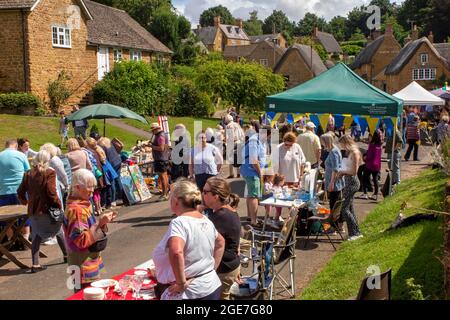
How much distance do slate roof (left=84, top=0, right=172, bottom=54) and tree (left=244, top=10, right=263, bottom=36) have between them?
10165 cm

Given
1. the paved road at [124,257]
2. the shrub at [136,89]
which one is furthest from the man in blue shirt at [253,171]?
the shrub at [136,89]

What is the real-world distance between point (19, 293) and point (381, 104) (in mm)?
8274

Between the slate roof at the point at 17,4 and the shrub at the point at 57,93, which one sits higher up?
the slate roof at the point at 17,4

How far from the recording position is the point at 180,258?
4.05 m

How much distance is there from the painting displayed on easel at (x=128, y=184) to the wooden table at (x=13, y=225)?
4.04m

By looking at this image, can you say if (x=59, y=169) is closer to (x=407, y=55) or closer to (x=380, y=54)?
(x=407, y=55)

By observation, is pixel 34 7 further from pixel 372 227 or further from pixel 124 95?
pixel 372 227

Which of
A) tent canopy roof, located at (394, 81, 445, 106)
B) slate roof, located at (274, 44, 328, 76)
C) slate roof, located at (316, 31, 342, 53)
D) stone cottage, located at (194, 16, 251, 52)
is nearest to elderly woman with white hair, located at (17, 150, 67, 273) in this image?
tent canopy roof, located at (394, 81, 445, 106)

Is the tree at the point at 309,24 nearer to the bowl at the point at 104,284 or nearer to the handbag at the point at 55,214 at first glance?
the handbag at the point at 55,214

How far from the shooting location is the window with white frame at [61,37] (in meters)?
29.6

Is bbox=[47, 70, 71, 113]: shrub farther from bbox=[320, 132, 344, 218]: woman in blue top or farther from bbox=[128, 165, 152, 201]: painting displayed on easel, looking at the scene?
bbox=[320, 132, 344, 218]: woman in blue top

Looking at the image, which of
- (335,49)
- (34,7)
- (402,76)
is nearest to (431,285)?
(34,7)

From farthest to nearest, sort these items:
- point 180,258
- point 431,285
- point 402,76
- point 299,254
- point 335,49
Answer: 1. point 335,49
2. point 402,76
3. point 299,254
4. point 431,285
5. point 180,258

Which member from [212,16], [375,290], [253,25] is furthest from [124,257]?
[253,25]
